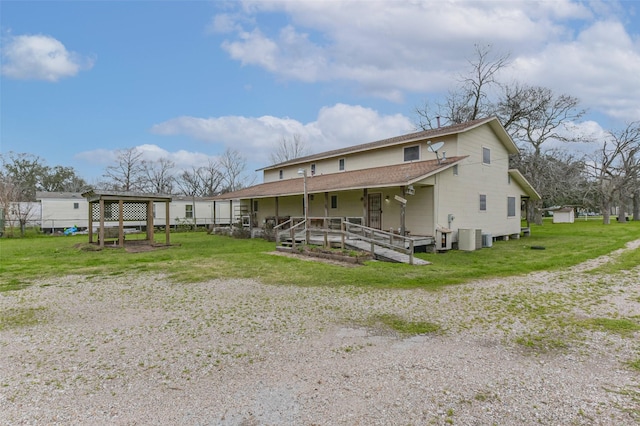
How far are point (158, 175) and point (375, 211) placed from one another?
41.2 m

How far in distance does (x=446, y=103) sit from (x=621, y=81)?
1274 centimetres

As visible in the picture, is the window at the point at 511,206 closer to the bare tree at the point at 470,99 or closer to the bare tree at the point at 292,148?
the bare tree at the point at 470,99

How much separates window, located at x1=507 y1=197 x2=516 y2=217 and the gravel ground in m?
13.7

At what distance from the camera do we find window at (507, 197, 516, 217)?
1945 cm

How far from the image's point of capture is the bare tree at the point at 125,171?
44.6 meters

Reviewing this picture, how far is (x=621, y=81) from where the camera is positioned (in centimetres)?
2711

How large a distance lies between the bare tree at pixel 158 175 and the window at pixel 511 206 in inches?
1714

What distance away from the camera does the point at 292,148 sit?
43.0 meters

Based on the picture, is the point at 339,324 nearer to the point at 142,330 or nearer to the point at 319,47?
the point at 142,330

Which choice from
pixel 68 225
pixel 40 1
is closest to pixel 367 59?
pixel 40 1

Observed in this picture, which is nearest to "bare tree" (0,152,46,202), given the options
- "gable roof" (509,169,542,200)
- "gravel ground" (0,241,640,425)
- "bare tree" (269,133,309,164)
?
"bare tree" (269,133,309,164)

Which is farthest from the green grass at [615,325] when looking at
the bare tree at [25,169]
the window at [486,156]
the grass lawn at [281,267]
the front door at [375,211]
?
the bare tree at [25,169]

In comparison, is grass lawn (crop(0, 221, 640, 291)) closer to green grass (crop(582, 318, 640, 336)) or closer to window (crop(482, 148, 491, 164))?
green grass (crop(582, 318, 640, 336))

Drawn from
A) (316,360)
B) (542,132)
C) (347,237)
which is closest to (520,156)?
(542,132)
